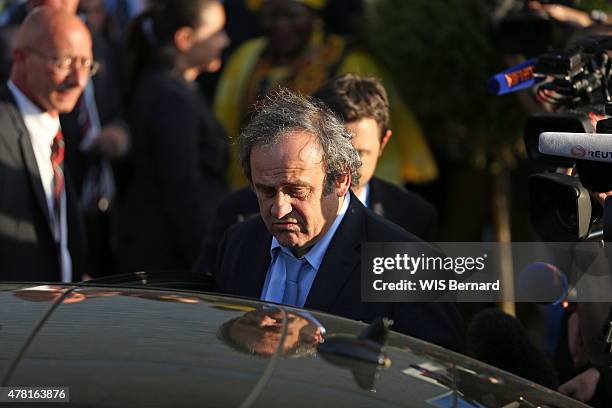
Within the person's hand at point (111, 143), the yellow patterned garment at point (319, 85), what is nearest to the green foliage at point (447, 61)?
the yellow patterned garment at point (319, 85)

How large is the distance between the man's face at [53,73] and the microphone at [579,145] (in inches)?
94.7

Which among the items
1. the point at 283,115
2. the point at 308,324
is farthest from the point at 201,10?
the point at 308,324

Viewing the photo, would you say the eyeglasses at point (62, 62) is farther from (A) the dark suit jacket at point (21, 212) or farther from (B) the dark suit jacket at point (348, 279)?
(B) the dark suit jacket at point (348, 279)

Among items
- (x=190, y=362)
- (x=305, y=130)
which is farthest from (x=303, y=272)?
(x=190, y=362)

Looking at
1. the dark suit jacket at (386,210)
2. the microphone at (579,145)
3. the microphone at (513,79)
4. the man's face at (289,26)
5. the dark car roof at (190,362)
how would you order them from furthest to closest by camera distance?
the man's face at (289,26) < the dark suit jacket at (386,210) < the microphone at (513,79) < the microphone at (579,145) < the dark car roof at (190,362)

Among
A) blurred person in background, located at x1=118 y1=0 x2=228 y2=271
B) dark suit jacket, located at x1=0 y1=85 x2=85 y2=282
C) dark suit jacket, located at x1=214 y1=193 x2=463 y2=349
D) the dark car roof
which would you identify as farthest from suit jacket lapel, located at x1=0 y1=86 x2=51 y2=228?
the dark car roof

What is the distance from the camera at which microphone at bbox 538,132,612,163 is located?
267 centimetres

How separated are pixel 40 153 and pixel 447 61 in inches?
82.5

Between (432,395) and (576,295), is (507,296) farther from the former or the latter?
(432,395)

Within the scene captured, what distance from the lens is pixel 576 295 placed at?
3.21m

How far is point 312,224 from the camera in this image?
3.12m

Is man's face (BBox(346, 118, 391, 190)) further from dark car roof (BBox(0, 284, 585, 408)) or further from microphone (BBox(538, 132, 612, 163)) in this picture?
dark car roof (BBox(0, 284, 585, 408))

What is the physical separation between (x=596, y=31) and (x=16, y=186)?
2.25 meters

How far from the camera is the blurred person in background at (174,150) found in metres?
5.45
